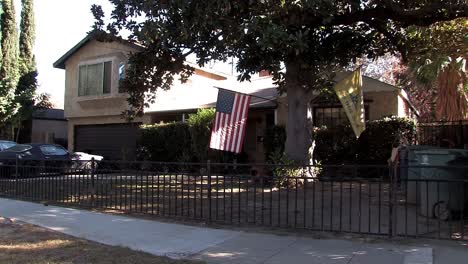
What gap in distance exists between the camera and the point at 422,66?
37.1 ft

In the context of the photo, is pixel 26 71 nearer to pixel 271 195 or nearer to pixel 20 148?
pixel 20 148

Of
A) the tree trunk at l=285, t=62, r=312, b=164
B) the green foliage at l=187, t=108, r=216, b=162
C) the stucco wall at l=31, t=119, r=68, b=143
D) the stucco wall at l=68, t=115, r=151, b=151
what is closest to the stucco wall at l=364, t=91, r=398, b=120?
the tree trunk at l=285, t=62, r=312, b=164

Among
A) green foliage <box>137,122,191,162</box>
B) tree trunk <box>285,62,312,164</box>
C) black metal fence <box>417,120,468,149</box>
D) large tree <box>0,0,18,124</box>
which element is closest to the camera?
tree trunk <box>285,62,312,164</box>

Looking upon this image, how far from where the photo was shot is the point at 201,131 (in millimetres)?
19812

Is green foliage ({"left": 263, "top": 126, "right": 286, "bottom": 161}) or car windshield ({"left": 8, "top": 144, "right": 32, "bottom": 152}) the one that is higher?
green foliage ({"left": 263, "top": 126, "right": 286, "bottom": 161})

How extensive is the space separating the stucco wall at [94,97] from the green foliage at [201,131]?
6096 mm

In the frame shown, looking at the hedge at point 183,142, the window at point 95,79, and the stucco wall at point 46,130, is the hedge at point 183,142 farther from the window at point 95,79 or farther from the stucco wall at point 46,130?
the stucco wall at point 46,130

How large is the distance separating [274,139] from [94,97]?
37.1 feet

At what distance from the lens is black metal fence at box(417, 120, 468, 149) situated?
17942 mm

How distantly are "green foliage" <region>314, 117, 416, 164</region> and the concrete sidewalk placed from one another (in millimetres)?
9750

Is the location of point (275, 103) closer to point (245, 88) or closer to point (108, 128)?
point (245, 88)

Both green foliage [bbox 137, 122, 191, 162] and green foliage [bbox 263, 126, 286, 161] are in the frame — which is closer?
green foliage [bbox 263, 126, 286, 161]

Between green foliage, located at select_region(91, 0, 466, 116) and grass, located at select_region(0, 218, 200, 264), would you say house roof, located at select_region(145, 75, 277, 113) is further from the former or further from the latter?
grass, located at select_region(0, 218, 200, 264)

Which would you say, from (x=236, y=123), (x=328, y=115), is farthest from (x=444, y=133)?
(x=236, y=123)
